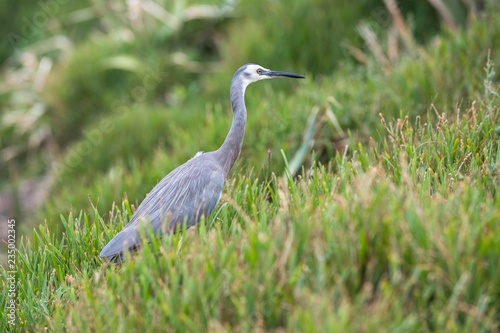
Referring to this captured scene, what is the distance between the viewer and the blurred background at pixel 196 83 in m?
7.18

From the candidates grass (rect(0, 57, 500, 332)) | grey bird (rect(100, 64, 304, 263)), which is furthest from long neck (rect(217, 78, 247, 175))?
grass (rect(0, 57, 500, 332))

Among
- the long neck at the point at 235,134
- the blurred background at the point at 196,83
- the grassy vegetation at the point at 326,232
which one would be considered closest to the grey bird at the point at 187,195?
the long neck at the point at 235,134

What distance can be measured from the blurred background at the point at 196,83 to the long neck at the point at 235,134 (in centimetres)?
23

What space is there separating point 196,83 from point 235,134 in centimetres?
636

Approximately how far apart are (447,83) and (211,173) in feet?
9.21

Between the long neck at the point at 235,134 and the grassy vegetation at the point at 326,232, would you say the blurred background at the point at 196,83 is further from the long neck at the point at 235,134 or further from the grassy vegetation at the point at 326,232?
the long neck at the point at 235,134

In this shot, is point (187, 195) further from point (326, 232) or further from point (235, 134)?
point (326, 232)

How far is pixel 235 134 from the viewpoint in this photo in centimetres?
538

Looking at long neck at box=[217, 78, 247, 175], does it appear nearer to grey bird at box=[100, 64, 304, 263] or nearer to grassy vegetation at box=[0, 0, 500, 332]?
grey bird at box=[100, 64, 304, 263]

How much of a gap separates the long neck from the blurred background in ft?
0.75

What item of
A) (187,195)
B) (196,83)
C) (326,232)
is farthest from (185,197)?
(196,83)

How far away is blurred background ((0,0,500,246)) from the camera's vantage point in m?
7.18

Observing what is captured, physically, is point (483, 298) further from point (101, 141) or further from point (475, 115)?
point (101, 141)

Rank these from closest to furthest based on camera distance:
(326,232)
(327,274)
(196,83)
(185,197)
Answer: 1. (327,274)
2. (326,232)
3. (185,197)
4. (196,83)
